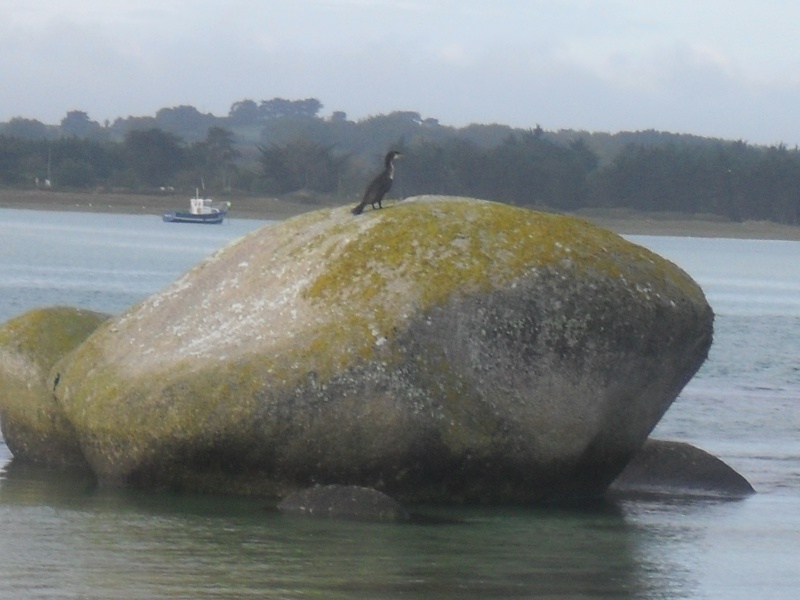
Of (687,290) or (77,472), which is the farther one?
(77,472)

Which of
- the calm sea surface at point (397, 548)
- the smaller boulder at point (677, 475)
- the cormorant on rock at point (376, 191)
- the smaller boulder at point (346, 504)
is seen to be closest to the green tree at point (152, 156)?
the calm sea surface at point (397, 548)

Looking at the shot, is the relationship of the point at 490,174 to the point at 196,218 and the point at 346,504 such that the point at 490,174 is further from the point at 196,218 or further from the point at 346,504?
the point at 346,504

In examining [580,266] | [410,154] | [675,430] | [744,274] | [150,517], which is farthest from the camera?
[410,154]

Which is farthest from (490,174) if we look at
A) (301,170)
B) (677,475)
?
(677,475)

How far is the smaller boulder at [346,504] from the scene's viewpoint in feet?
33.9

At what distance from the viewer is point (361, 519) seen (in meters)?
10.3

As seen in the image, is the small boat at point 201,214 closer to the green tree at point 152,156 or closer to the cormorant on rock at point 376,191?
the green tree at point 152,156

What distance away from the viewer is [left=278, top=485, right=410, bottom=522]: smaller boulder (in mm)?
10344

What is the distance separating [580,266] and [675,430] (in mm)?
5288

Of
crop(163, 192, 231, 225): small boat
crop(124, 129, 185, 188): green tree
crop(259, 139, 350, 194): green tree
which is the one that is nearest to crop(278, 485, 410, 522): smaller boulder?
crop(163, 192, 231, 225): small boat

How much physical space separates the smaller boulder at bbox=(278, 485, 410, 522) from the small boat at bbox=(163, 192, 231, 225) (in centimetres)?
9761

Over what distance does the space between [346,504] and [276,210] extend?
98.5 m

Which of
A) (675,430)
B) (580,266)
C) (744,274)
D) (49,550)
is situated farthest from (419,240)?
(744,274)

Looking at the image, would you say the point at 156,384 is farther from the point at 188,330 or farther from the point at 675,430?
the point at 675,430
